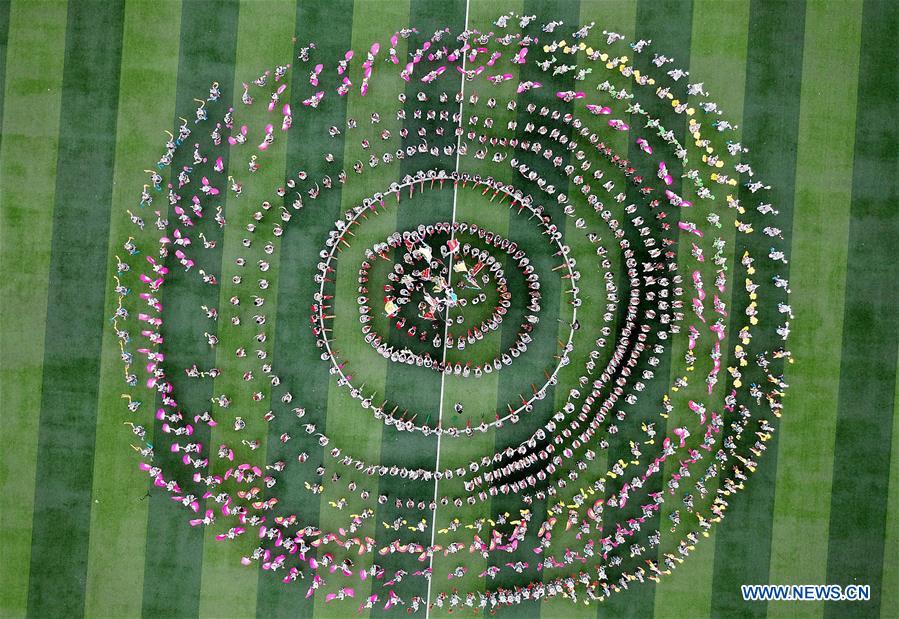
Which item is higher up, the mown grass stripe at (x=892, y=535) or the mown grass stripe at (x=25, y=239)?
the mown grass stripe at (x=25, y=239)

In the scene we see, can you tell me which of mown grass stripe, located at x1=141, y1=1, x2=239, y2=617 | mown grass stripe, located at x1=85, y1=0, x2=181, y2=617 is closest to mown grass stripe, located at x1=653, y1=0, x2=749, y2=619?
mown grass stripe, located at x1=141, y1=1, x2=239, y2=617

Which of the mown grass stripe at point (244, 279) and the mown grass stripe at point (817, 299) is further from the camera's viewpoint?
the mown grass stripe at point (817, 299)

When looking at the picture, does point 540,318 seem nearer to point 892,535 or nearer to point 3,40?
point 892,535

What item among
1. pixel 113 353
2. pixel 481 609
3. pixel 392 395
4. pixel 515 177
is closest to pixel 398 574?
pixel 481 609

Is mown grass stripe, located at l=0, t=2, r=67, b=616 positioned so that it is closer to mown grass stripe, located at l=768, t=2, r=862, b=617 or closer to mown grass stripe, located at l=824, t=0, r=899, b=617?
mown grass stripe, located at l=768, t=2, r=862, b=617

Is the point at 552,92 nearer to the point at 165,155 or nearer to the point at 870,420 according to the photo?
the point at 165,155

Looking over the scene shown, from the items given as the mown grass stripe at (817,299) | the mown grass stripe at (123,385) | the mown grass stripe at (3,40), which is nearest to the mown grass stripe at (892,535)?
the mown grass stripe at (817,299)

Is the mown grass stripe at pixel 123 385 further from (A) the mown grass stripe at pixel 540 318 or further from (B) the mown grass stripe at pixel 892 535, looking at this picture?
(B) the mown grass stripe at pixel 892 535

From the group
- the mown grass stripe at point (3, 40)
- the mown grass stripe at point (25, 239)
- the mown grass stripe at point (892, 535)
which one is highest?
the mown grass stripe at point (3, 40)
